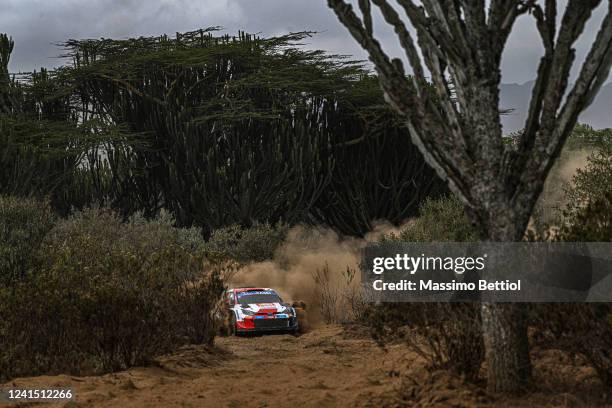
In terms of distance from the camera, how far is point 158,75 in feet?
99.5

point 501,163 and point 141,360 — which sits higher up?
point 501,163

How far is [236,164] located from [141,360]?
713 inches

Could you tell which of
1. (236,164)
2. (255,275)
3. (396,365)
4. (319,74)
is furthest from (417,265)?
(319,74)

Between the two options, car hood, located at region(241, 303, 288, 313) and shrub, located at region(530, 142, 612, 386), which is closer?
shrub, located at region(530, 142, 612, 386)

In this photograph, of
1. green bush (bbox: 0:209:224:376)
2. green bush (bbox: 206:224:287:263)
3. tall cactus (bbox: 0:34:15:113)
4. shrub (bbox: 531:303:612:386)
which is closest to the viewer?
shrub (bbox: 531:303:612:386)

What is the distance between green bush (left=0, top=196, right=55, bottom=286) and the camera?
Result: 1440cm

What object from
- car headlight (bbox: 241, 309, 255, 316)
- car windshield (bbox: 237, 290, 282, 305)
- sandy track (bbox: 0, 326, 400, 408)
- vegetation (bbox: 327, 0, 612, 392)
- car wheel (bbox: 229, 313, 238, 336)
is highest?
vegetation (bbox: 327, 0, 612, 392)

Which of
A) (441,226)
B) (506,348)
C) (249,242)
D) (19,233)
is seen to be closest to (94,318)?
(506,348)

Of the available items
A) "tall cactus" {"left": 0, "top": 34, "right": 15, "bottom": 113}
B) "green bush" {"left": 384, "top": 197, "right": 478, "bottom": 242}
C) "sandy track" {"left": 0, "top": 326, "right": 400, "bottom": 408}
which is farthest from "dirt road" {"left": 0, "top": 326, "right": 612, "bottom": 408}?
"tall cactus" {"left": 0, "top": 34, "right": 15, "bottom": 113}

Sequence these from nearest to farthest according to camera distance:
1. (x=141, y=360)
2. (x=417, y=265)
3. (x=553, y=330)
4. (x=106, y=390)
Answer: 1. (x=553, y=330)
2. (x=106, y=390)
3. (x=141, y=360)
4. (x=417, y=265)

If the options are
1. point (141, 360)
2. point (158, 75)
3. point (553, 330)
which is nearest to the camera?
point (553, 330)

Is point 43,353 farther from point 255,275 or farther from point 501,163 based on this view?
point 255,275

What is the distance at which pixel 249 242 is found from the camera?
2448cm

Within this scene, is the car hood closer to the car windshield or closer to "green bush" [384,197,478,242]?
the car windshield
